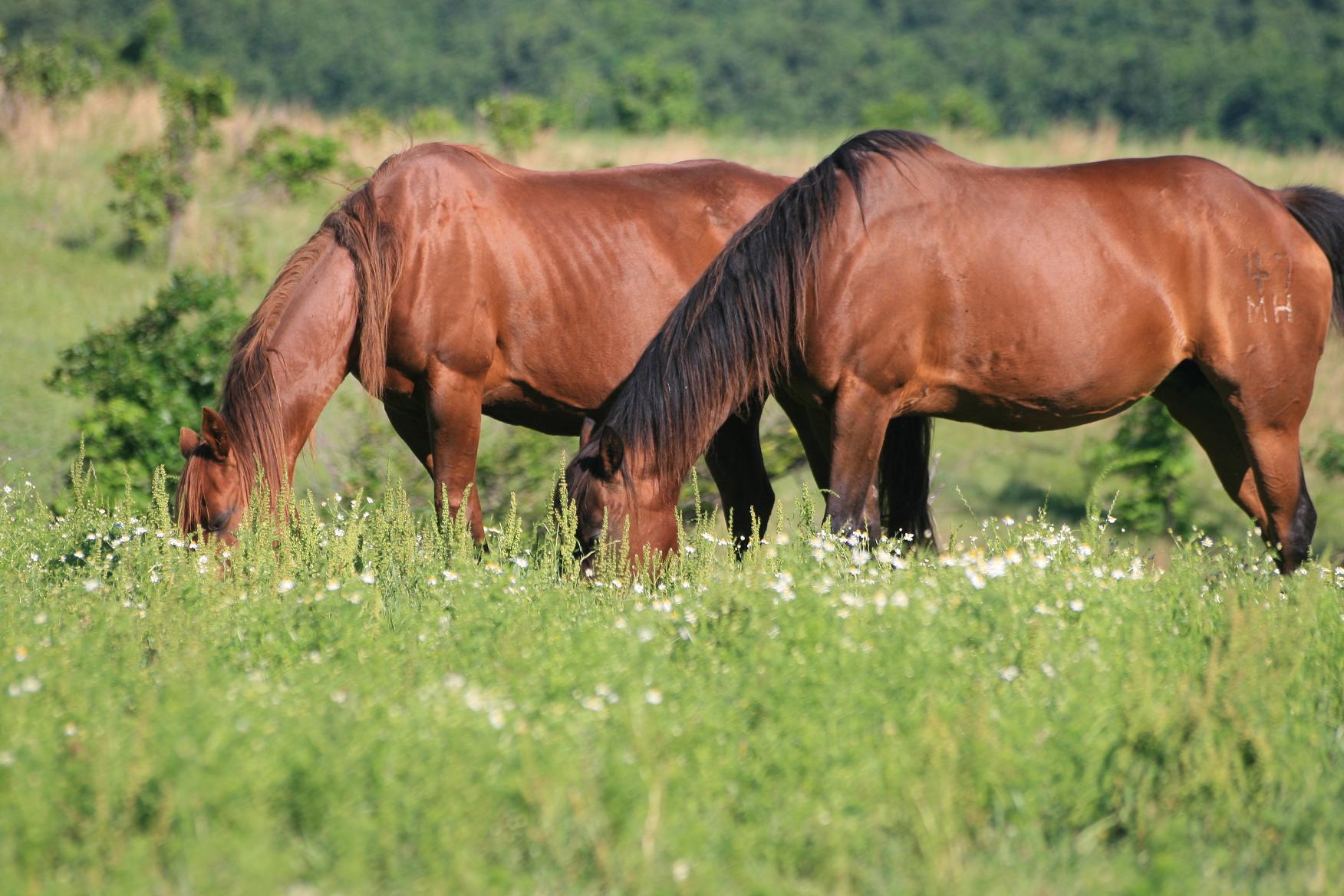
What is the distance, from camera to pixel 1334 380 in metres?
14.5

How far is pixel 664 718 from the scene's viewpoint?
346cm

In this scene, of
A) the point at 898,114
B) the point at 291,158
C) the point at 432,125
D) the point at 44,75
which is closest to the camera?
the point at 291,158

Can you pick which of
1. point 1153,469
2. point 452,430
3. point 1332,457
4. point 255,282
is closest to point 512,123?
point 255,282

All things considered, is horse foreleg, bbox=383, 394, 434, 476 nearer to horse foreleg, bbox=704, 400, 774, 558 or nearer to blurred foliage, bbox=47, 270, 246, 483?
horse foreleg, bbox=704, 400, 774, 558

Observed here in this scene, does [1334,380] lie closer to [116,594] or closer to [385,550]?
[385,550]

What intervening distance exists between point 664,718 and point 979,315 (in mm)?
2881

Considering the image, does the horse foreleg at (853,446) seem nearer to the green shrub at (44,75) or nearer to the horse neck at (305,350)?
the horse neck at (305,350)

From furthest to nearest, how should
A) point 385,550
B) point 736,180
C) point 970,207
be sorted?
1. point 736,180
2. point 970,207
3. point 385,550

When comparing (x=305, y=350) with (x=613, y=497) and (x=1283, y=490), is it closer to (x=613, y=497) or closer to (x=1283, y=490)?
(x=613, y=497)

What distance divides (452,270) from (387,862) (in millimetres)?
3596

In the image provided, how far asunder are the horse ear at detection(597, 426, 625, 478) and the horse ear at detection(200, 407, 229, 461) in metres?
1.49

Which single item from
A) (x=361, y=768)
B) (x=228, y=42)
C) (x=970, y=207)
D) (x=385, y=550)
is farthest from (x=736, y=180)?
(x=228, y=42)

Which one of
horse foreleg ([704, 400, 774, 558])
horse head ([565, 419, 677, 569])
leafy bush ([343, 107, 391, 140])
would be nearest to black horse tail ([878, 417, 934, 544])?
horse foreleg ([704, 400, 774, 558])

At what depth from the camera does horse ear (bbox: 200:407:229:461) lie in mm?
5266
